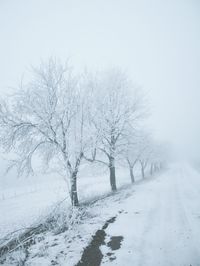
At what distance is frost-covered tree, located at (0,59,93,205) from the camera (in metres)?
12.4

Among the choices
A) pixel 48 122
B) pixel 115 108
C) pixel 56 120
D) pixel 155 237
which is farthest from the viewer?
pixel 115 108

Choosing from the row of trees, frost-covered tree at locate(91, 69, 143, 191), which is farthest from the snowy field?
frost-covered tree at locate(91, 69, 143, 191)

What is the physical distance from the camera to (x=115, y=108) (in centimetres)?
1853

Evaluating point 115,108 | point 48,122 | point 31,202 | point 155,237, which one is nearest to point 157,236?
point 155,237

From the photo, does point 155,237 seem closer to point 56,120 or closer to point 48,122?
point 48,122

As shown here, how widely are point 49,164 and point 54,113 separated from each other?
Answer: 13.7 ft

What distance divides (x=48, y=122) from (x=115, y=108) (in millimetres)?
7916

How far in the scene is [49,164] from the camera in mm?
14461

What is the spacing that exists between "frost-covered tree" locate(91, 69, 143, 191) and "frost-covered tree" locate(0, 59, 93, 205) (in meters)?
2.94

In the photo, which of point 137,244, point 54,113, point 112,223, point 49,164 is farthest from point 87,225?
point 54,113

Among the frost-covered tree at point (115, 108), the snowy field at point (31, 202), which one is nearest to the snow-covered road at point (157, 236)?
the snowy field at point (31, 202)

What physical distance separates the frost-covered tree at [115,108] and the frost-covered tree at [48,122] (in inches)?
116

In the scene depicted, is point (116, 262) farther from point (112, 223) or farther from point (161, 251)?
point (112, 223)

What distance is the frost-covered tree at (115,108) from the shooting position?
17688mm
